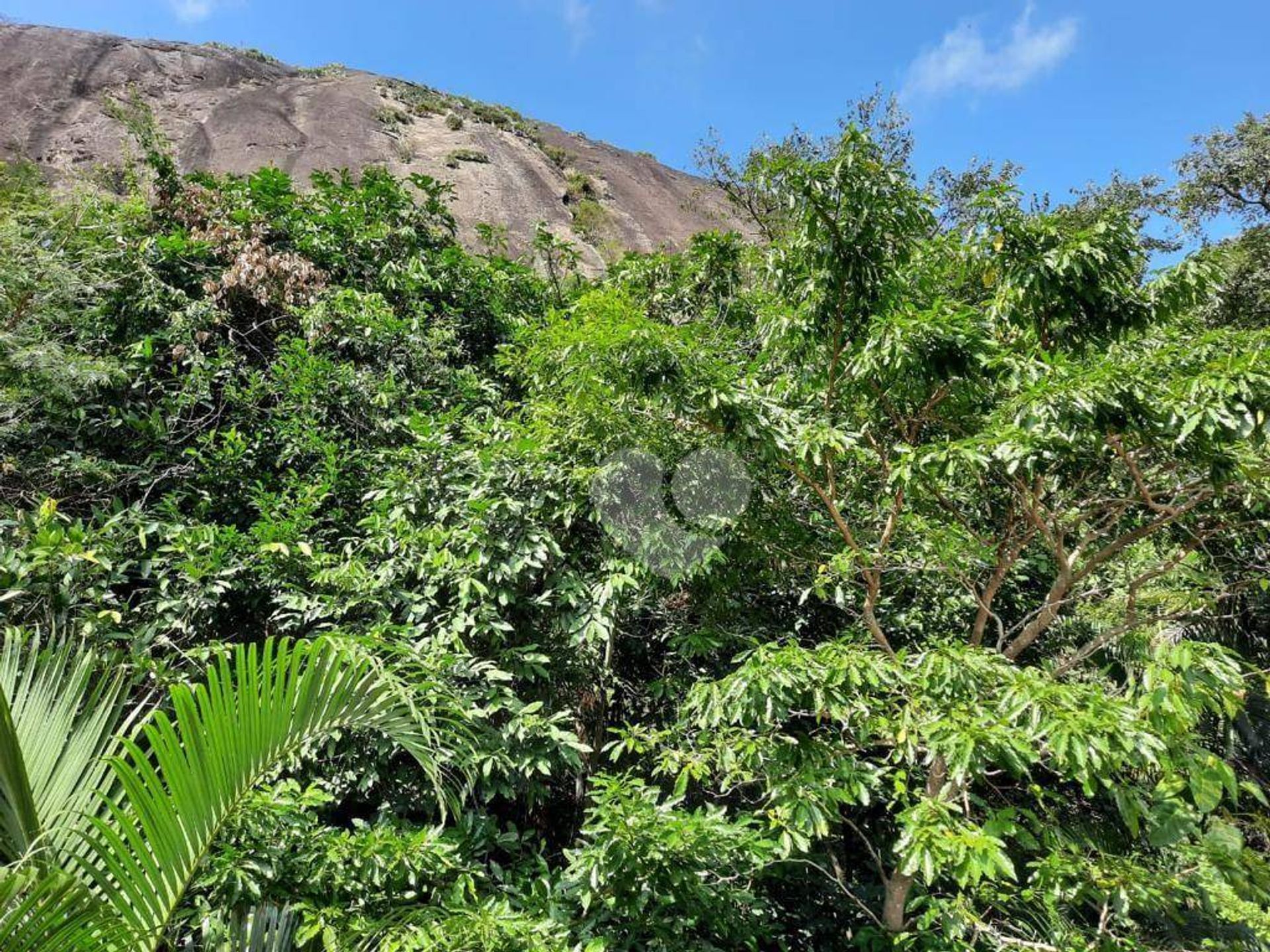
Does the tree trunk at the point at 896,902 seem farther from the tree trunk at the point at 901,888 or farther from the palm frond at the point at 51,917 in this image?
the palm frond at the point at 51,917

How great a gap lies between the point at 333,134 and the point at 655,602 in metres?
17.2

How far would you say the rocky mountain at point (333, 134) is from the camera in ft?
48.3

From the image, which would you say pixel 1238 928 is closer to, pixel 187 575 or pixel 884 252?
pixel 884 252

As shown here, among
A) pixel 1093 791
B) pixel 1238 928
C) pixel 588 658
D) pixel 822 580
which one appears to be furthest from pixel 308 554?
pixel 1238 928

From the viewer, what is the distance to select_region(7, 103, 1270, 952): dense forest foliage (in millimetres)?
2213

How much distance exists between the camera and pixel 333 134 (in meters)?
16.9

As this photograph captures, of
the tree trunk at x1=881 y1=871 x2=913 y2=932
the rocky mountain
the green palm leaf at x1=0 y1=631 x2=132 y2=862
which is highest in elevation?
the rocky mountain

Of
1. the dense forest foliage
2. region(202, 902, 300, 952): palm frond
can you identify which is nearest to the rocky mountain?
the dense forest foliage

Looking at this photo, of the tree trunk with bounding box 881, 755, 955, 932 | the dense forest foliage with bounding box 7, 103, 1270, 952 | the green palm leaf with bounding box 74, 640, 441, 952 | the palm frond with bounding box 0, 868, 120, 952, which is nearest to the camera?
the palm frond with bounding box 0, 868, 120, 952

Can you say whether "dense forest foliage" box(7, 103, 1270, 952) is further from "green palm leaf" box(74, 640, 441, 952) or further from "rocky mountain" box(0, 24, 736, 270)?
"rocky mountain" box(0, 24, 736, 270)

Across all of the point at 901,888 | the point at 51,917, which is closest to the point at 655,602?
the point at 901,888

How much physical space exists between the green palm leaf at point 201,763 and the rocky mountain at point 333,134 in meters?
10.2

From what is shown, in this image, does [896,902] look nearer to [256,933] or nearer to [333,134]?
[256,933]

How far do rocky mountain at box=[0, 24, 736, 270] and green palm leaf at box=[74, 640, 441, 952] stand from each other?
10246 millimetres
